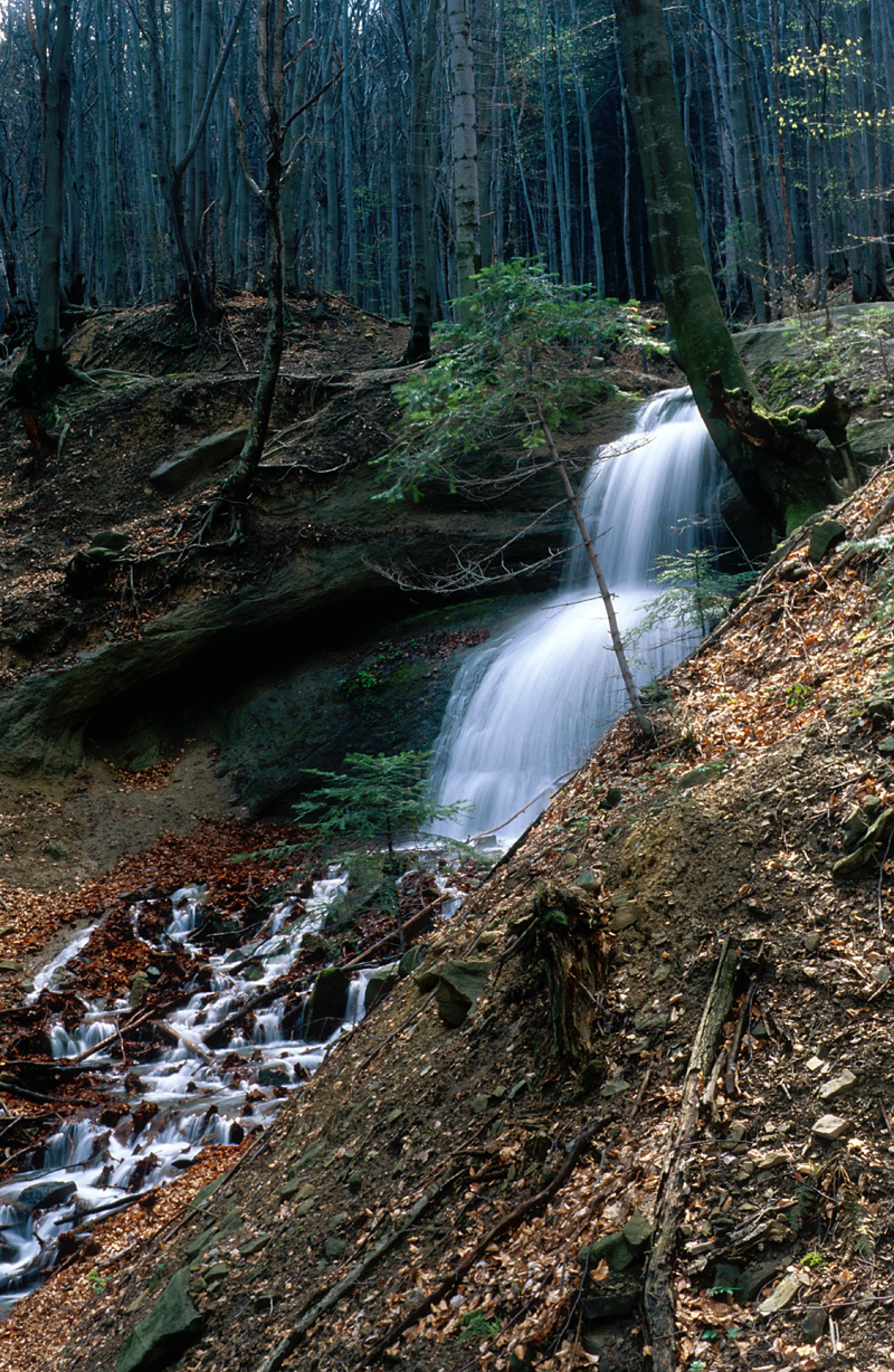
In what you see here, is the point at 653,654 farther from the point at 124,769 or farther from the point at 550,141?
the point at 550,141

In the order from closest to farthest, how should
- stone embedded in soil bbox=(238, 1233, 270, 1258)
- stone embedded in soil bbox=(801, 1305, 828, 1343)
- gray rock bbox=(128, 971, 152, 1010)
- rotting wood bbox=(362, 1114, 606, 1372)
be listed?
1. stone embedded in soil bbox=(801, 1305, 828, 1343)
2. rotting wood bbox=(362, 1114, 606, 1372)
3. stone embedded in soil bbox=(238, 1233, 270, 1258)
4. gray rock bbox=(128, 971, 152, 1010)

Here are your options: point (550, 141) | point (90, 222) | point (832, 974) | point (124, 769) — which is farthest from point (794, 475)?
point (90, 222)

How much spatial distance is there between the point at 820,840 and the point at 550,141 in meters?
25.6

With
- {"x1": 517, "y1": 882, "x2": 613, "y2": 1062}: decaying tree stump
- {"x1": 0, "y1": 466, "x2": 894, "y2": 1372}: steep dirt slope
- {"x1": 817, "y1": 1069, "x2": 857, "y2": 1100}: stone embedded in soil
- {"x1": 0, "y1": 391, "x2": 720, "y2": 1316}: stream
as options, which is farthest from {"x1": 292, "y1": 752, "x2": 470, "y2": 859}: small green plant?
{"x1": 817, "y1": 1069, "x2": 857, "y2": 1100}: stone embedded in soil

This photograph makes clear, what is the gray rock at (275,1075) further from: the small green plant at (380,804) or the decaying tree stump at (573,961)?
the decaying tree stump at (573,961)

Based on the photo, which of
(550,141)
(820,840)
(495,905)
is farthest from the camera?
(550,141)

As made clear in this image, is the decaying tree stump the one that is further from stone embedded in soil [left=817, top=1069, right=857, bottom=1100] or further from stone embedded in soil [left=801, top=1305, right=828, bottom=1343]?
stone embedded in soil [left=801, top=1305, right=828, bottom=1343]

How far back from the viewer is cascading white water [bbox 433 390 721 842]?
907 centimetres

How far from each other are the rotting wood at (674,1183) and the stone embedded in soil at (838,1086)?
0.35 meters

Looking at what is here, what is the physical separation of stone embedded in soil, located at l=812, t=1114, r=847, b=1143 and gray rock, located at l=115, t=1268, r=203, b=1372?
236 cm

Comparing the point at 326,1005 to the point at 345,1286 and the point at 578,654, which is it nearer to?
the point at 345,1286

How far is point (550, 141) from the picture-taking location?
23.8 meters

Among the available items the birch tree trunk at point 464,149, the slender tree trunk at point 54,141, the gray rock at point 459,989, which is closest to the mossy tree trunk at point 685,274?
the birch tree trunk at point 464,149

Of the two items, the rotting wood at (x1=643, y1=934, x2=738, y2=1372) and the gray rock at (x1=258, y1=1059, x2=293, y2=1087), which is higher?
the rotting wood at (x1=643, y1=934, x2=738, y2=1372)
